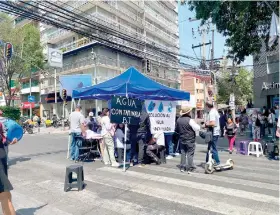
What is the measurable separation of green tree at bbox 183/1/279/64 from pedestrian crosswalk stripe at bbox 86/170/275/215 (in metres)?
7.62

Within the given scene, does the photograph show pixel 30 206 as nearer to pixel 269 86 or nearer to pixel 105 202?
pixel 105 202

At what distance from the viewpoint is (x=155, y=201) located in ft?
14.7

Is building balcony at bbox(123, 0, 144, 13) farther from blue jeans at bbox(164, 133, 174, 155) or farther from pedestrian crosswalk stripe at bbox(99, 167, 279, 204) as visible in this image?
pedestrian crosswalk stripe at bbox(99, 167, 279, 204)

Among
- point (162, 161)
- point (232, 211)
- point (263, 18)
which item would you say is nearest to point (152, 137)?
point (162, 161)

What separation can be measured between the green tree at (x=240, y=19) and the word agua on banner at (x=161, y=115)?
4.21m

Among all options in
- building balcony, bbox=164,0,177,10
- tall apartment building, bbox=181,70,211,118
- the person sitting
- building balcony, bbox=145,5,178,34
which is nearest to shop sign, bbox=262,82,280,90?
the person sitting

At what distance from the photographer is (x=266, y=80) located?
21.6 meters

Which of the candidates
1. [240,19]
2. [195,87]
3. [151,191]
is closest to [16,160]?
[151,191]

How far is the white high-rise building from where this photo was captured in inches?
1213

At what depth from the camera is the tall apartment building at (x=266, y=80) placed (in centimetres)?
2062

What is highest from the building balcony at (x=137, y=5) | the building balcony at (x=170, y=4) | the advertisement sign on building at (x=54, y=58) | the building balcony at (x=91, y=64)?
the building balcony at (x=170, y=4)

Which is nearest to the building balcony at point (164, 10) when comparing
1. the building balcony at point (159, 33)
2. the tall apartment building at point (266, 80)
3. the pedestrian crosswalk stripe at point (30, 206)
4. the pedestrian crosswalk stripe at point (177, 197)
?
the building balcony at point (159, 33)

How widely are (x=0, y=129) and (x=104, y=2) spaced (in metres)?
31.2

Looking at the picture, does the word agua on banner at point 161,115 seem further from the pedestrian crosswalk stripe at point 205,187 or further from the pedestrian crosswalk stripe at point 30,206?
the pedestrian crosswalk stripe at point 30,206
